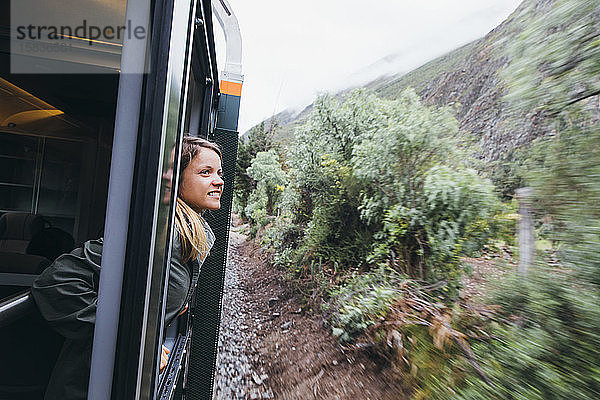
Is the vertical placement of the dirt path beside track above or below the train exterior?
below

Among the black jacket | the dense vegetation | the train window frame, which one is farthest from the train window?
the dense vegetation

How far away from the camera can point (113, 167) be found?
2.75 ft

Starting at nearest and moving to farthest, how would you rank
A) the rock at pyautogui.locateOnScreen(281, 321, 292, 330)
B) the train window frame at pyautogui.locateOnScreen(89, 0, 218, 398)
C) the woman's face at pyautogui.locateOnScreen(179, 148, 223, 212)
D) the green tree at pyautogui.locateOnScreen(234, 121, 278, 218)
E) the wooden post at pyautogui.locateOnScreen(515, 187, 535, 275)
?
the train window frame at pyautogui.locateOnScreen(89, 0, 218, 398) < the woman's face at pyautogui.locateOnScreen(179, 148, 223, 212) < the wooden post at pyautogui.locateOnScreen(515, 187, 535, 275) < the rock at pyautogui.locateOnScreen(281, 321, 292, 330) < the green tree at pyautogui.locateOnScreen(234, 121, 278, 218)

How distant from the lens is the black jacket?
1.01 meters

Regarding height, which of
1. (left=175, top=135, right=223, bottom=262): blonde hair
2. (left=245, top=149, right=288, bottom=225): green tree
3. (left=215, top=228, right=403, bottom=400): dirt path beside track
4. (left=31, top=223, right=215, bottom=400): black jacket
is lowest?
(left=215, top=228, right=403, bottom=400): dirt path beside track

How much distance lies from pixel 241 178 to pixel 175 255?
1261cm

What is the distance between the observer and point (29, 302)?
1426mm

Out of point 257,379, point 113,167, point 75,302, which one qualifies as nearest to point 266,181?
point 257,379

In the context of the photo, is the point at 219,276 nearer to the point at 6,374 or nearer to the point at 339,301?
the point at 6,374

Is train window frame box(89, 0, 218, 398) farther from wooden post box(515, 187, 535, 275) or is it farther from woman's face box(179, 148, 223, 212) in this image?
wooden post box(515, 187, 535, 275)

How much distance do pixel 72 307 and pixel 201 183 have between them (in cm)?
71

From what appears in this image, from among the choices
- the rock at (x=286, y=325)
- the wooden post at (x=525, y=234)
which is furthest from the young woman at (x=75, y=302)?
the rock at (x=286, y=325)

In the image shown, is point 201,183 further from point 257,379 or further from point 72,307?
point 257,379

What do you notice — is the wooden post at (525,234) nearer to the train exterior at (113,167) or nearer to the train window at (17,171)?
the train exterior at (113,167)
